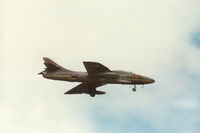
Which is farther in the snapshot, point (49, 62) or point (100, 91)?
point (100, 91)

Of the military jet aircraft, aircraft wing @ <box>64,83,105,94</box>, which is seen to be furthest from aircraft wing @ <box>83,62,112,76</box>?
aircraft wing @ <box>64,83,105,94</box>

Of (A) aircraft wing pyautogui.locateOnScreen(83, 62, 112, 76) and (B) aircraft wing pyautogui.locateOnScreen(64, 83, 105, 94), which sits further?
(B) aircraft wing pyautogui.locateOnScreen(64, 83, 105, 94)

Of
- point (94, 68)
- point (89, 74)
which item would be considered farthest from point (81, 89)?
point (94, 68)

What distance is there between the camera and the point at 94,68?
76.2m

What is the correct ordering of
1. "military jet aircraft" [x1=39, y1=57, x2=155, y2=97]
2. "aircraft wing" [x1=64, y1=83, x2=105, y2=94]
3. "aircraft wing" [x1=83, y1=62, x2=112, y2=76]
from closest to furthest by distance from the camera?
1. "aircraft wing" [x1=83, y1=62, x2=112, y2=76]
2. "military jet aircraft" [x1=39, y1=57, x2=155, y2=97]
3. "aircraft wing" [x1=64, y1=83, x2=105, y2=94]

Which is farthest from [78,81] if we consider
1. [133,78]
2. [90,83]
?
[133,78]

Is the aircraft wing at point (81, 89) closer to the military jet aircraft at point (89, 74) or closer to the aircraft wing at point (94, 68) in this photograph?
the military jet aircraft at point (89, 74)

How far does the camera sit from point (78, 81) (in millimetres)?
77688

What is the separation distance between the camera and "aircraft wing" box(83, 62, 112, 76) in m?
75.5

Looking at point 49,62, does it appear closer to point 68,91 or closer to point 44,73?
point 44,73

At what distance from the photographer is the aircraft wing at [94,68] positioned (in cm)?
7550

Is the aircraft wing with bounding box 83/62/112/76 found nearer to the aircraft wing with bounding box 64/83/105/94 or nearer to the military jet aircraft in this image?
the military jet aircraft

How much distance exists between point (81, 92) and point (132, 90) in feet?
24.0

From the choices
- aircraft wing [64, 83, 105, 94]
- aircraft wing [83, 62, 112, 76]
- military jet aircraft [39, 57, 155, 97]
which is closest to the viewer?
aircraft wing [83, 62, 112, 76]
